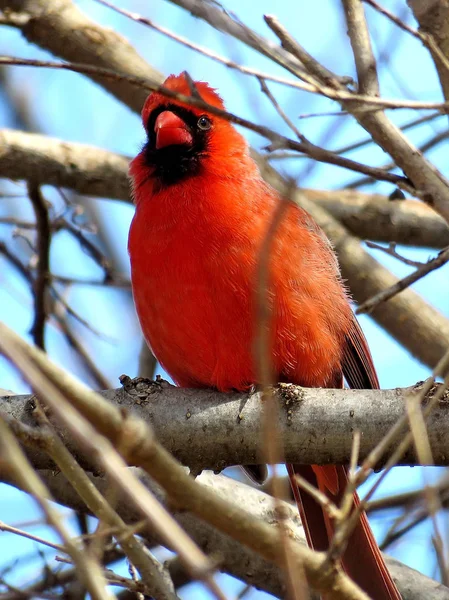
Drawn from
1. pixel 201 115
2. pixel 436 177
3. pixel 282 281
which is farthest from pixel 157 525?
pixel 201 115

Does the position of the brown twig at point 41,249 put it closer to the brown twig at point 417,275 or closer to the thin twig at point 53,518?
the brown twig at point 417,275

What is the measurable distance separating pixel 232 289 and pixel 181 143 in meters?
0.92

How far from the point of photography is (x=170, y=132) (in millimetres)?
4238

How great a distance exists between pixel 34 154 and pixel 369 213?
73.9 inches

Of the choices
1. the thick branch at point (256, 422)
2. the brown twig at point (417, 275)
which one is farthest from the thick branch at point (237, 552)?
the brown twig at point (417, 275)

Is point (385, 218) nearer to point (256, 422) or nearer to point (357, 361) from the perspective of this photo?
point (357, 361)

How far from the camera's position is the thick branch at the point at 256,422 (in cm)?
308

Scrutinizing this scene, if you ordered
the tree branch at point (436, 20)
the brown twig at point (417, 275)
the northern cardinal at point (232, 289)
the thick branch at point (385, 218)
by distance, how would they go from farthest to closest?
1. the thick branch at point (385, 218)
2. the northern cardinal at point (232, 289)
3. the tree branch at point (436, 20)
4. the brown twig at point (417, 275)

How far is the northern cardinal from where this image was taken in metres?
3.70

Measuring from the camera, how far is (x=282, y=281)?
12.3 ft

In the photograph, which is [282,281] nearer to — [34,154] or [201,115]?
[201,115]

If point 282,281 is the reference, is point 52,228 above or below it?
above

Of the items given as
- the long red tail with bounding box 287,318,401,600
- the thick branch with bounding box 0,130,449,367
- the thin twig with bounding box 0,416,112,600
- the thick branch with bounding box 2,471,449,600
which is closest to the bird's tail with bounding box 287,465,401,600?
the long red tail with bounding box 287,318,401,600

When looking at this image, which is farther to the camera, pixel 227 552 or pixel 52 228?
pixel 52 228
